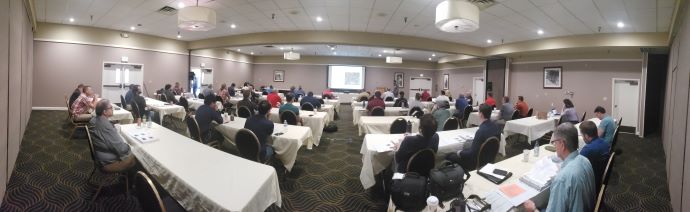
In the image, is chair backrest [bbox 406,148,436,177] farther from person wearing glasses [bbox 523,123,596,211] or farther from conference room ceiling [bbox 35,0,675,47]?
conference room ceiling [bbox 35,0,675,47]

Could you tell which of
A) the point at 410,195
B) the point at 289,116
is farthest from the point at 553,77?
the point at 410,195

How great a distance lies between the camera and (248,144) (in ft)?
12.1

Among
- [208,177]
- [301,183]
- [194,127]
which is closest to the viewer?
[208,177]

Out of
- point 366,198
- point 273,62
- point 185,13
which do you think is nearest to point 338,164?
point 366,198

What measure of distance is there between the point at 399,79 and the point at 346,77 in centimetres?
331

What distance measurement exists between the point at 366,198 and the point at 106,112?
9.74ft

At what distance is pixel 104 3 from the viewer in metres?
6.93

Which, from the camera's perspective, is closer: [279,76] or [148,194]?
[148,194]

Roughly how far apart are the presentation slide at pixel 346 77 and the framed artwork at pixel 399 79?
6.93 ft

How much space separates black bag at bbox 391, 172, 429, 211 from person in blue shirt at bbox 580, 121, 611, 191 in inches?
72.5

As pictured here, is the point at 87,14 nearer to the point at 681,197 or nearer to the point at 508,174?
the point at 508,174

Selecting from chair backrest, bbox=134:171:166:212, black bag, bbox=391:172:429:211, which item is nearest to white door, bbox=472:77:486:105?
black bag, bbox=391:172:429:211

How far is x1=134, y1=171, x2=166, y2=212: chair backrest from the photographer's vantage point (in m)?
1.69

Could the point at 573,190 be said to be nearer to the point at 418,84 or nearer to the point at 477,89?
the point at 477,89
